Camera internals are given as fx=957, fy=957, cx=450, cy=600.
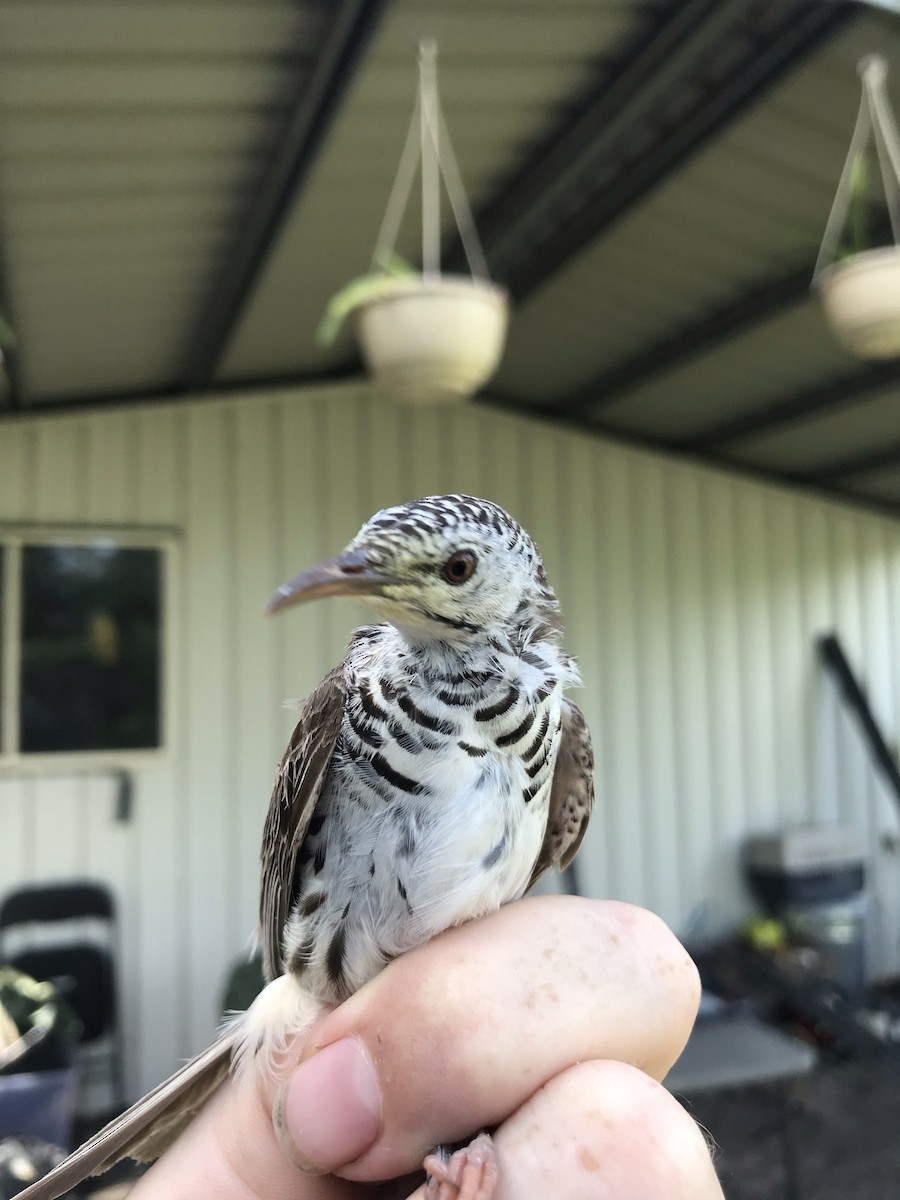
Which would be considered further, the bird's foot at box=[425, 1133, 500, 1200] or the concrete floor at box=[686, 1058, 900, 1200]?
the concrete floor at box=[686, 1058, 900, 1200]

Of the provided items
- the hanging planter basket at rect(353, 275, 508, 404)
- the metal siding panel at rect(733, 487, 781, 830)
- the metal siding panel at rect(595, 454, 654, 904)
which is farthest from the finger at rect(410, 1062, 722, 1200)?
the metal siding panel at rect(733, 487, 781, 830)

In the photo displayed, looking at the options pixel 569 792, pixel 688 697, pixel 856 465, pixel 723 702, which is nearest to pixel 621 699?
pixel 688 697

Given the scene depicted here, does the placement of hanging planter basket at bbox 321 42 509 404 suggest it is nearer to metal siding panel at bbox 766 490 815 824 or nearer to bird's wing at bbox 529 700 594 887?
bird's wing at bbox 529 700 594 887

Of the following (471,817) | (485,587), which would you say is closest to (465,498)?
(485,587)

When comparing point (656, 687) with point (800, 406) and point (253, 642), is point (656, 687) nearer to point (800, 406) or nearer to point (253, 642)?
point (800, 406)

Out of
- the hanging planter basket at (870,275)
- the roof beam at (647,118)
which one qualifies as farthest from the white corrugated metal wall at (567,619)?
the hanging planter basket at (870,275)

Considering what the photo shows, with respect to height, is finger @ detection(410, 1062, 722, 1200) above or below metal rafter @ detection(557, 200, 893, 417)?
below

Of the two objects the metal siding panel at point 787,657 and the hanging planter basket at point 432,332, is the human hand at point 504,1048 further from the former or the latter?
the metal siding panel at point 787,657
